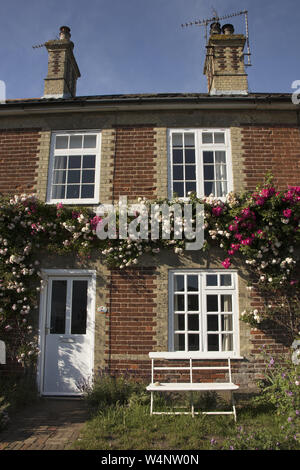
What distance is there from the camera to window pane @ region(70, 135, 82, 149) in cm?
823

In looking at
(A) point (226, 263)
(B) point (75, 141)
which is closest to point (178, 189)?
(A) point (226, 263)

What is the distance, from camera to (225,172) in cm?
798

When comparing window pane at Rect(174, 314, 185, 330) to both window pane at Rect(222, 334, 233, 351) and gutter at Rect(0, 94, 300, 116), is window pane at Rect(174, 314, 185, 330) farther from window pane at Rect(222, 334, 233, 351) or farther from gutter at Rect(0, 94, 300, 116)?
gutter at Rect(0, 94, 300, 116)

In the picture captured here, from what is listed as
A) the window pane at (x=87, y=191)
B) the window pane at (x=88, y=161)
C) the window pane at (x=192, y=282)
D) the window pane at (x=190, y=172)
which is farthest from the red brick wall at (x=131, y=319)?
the window pane at (x=88, y=161)

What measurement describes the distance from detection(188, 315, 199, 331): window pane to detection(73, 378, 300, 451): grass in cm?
130

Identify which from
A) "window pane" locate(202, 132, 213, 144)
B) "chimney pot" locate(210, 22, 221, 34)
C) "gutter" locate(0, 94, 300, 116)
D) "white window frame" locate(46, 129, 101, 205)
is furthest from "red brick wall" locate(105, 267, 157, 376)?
"chimney pot" locate(210, 22, 221, 34)

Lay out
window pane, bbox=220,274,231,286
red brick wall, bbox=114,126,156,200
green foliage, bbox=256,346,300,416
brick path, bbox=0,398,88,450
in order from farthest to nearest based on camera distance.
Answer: red brick wall, bbox=114,126,156,200 < window pane, bbox=220,274,231,286 < green foliage, bbox=256,346,300,416 < brick path, bbox=0,398,88,450

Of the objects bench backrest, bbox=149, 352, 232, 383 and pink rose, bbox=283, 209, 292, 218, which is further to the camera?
pink rose, bbox=283, 209, 292, 218

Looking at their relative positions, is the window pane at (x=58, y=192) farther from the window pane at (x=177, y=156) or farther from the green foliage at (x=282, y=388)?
the green foliage at (x=282, y=388)

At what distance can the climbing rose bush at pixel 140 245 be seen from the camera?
6.96 metres

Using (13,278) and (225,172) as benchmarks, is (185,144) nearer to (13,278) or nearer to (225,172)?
(225,172)

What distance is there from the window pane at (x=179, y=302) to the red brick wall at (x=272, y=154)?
2843 mm
